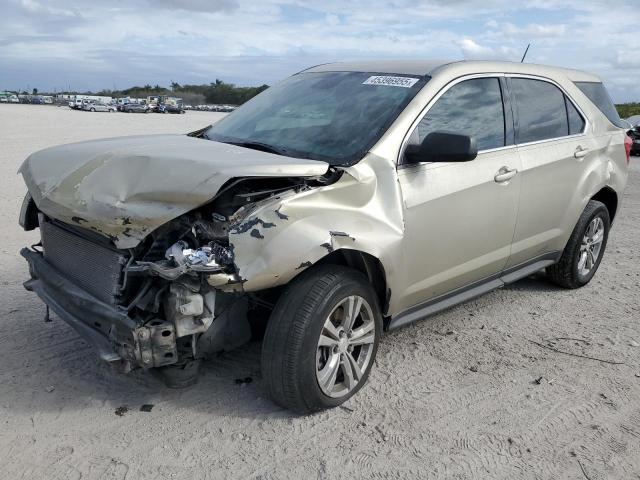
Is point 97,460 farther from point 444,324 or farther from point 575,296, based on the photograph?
point 575,296

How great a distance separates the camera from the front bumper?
9.53 feet

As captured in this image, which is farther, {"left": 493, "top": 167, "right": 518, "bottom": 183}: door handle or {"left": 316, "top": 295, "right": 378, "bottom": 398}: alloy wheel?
{"left": 493, "top": 167, "right": 518, "bottom": 183}: door handle

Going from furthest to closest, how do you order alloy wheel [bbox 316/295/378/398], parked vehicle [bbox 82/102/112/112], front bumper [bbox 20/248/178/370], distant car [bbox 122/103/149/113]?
distant car [bbox 122/103/149/113] → parked vehicle [bbox 82/102/112/112] → alloy wheel [bbox 316/295/378/398] → front bumper [bbox 20/248/178/370]

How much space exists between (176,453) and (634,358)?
3.09 metres

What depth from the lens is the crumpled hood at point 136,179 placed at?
2.94m

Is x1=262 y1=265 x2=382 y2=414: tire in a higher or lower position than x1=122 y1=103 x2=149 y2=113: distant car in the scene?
higher

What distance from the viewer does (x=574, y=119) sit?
5156mm

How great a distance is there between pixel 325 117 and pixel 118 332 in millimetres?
1887

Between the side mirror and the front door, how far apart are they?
152mm

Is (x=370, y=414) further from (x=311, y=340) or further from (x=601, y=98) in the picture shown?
(x=601, y=98)

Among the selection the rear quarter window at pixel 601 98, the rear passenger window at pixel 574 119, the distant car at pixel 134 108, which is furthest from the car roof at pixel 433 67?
the distant car at pixel 134 108

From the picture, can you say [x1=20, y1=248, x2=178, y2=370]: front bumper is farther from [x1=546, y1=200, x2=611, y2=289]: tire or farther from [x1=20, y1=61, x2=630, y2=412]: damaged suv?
[x1=546, y1=200, x2=611, y2=289]: tire

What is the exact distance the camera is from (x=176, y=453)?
2.99m

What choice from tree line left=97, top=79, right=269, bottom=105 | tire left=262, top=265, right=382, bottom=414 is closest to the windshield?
tire left=262, top=265, right=382, bottom=414
